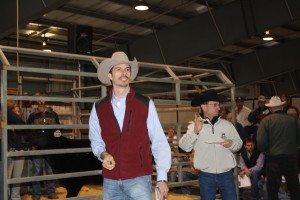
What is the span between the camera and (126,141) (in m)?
3.04

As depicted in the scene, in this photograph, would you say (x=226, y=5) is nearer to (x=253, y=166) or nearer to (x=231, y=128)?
(x=253, y=166)

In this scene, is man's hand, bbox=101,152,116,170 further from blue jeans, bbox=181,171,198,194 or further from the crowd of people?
blue jeans, bbox=181,171,198,194

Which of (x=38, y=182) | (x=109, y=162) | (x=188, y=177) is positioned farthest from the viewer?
(x=188, y=177)

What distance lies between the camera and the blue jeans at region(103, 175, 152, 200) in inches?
119

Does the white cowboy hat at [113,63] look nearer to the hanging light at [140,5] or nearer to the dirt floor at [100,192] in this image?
the dirt floor at [100,192]

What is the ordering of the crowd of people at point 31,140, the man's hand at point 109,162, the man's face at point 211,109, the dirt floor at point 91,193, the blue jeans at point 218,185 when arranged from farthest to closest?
1. the dirt floor at point 91,193
2. the crowd of people at point 31,140
3. the man's face at point 211,109
4. the blue jeans at point 218,185
5. the man's hand at point 109,162

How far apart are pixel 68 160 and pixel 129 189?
11.4ft

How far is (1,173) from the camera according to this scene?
451cm

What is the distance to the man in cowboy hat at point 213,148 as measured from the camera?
4496mm

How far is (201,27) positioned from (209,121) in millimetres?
7287


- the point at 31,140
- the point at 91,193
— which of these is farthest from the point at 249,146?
the point at 31,140

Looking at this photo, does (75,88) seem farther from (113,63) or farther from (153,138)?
(153,138)

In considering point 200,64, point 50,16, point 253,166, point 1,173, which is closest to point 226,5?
point 50,16

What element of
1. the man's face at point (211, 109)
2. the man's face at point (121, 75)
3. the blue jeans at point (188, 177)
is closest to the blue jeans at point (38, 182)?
the blue jeans at point (188, 177)
